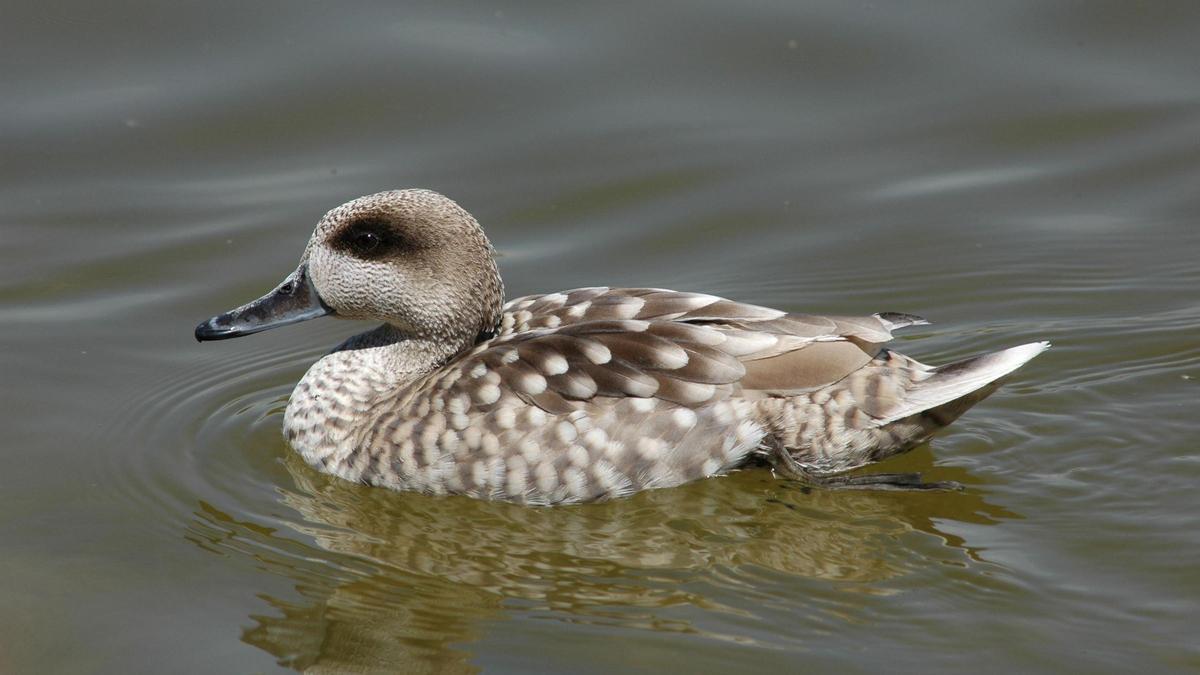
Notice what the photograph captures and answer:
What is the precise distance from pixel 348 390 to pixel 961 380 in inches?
109

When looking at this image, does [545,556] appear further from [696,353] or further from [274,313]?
[274,313]

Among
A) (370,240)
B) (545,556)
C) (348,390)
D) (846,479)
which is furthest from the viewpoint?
(348,390)

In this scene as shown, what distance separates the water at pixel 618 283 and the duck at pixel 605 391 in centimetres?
19

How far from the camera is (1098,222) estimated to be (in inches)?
395

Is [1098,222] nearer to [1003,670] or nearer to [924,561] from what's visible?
[924,561]

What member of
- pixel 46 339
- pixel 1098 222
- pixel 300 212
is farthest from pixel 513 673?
pixel 1098 222

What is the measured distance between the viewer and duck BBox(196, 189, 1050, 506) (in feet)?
24.0

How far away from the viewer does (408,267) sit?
7.69 m

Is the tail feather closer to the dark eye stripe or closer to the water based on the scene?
the water

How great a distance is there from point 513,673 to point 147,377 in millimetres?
3499

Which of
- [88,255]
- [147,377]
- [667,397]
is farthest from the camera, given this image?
[88,255]

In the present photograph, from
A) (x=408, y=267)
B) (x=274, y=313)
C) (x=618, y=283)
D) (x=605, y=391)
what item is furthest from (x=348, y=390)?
(x=618, y=283)

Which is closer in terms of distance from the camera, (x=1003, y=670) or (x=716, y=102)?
(x=1003, y=670)

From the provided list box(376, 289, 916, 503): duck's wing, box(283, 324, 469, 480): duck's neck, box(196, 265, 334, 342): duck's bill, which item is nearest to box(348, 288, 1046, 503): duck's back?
box(376, 289, 916, 503): duck's wing
